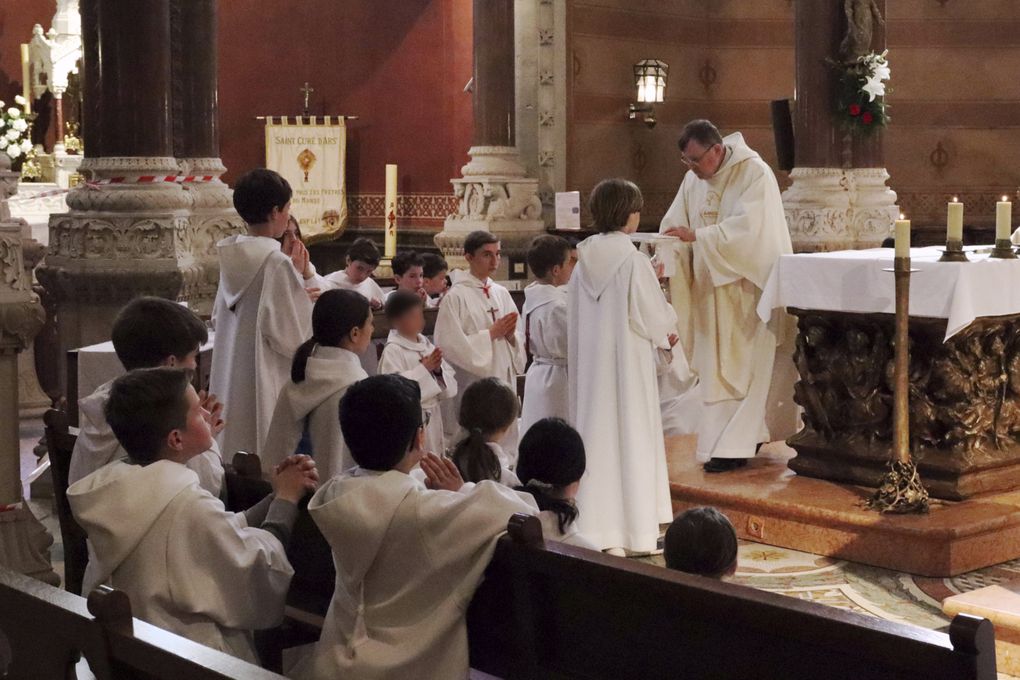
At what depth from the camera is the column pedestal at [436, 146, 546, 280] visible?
11562 millimetres

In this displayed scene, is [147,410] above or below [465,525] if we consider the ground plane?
above

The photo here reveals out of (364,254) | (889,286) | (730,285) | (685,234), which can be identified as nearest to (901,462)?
(889,286)

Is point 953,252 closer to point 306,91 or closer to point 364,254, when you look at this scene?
point 364,254

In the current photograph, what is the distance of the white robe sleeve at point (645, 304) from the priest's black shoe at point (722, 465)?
42.9 inches

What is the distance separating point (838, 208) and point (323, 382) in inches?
241

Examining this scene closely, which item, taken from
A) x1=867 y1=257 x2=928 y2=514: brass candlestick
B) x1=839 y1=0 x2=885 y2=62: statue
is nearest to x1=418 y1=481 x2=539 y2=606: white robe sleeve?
x1=867 y1=257 x2=928 y2=514: brass candlestick

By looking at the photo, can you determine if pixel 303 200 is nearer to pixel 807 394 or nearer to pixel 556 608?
pixel 807 394

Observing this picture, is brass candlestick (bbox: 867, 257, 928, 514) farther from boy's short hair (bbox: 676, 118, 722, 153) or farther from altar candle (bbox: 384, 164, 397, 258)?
altar candle (bbox: 384, 164, 397, 258)

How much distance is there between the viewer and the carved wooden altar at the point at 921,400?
6.04m

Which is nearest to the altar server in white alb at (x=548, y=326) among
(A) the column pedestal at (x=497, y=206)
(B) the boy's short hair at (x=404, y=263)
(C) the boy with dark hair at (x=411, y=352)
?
(B) the boy's short hair at (x=404, y=263)

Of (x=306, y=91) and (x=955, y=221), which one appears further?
(x=306, y=91)

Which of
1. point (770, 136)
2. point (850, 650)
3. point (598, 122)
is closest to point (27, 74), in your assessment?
point (598, 122)

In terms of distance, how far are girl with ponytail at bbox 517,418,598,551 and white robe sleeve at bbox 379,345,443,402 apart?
178 cm

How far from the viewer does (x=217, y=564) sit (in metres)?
3.04
